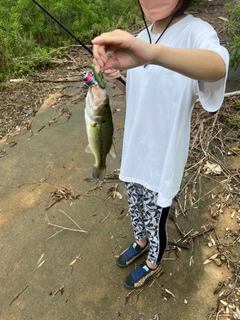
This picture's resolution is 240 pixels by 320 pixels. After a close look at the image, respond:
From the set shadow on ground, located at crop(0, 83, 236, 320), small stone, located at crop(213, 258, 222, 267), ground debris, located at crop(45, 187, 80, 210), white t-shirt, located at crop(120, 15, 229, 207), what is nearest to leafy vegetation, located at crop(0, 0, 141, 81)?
shadow on ground, located at crop(0, 83, 236, 320)

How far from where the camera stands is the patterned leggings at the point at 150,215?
6.70 ft

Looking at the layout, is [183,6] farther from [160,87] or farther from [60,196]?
[60,196]

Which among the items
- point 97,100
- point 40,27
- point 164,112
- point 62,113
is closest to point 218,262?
point 164,112

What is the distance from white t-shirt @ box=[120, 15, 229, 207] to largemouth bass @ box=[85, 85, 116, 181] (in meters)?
0.16

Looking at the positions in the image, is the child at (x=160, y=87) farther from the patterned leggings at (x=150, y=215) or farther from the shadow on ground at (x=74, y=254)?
the shadow on ground at (x=74, y=254)

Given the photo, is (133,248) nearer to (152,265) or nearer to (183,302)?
(152,265)

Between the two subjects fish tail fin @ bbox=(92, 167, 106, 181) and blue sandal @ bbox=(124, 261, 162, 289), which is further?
blue sandal @ bbox=(124, 261, 162, 289)

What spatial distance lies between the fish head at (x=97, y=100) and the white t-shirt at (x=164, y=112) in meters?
0.24

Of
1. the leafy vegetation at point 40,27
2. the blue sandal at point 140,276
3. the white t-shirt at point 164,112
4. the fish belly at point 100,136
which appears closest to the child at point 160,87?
the white t-shirt at point 164,112

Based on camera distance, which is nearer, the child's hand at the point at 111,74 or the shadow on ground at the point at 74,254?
the child's hand at the point at 111,74

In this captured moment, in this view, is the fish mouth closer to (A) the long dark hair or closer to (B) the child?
(B) the child

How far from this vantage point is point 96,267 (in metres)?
2.71

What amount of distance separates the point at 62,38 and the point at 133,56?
665 centimetres

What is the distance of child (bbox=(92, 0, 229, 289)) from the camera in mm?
1196
